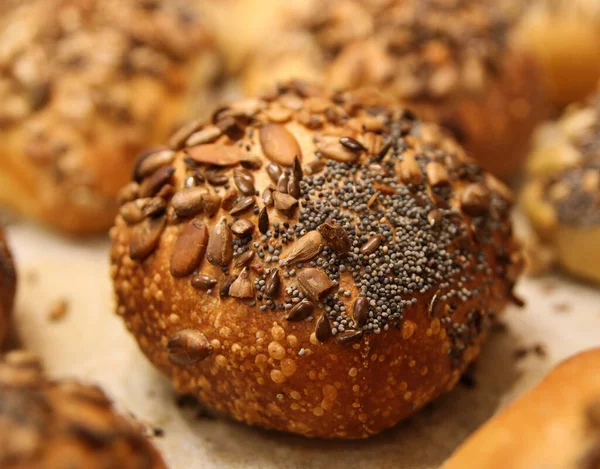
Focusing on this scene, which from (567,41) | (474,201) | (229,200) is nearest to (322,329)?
(229,200)

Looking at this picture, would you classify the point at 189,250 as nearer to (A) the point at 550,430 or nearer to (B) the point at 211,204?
(B) the point at 211,204

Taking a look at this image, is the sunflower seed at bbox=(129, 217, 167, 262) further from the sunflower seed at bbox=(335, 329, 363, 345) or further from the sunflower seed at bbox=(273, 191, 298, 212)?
the sunflower seed at bbox=(335, 329, 363, 345)

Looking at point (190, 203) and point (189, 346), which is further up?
point (190, 203)

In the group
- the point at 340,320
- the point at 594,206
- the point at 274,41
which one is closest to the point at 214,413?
the point at 340,320

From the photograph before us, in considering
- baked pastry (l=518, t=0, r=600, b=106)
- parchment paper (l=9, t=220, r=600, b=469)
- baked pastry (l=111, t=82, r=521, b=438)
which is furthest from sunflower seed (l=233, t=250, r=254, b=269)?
baked pastry (l=518, t=0, r=600, b=106)

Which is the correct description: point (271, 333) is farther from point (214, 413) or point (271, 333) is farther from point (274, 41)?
point (274, 41)

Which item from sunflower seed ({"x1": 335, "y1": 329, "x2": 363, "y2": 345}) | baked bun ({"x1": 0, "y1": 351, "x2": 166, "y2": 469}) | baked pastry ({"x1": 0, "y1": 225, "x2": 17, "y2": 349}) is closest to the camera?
baked bun ({"x1": 0, "y1": 351, "x2": 166, "y2": 469})
